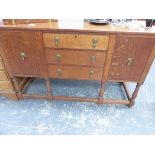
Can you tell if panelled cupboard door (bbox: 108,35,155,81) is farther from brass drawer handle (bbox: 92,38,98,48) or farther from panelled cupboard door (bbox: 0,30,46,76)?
panelled cupboard door (bbox: 0,30,46,76)

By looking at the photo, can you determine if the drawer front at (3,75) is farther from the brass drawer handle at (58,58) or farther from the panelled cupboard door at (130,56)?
the panelled cupboard door at (130,56)

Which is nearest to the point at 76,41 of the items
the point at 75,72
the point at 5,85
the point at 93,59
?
the point at 93,59

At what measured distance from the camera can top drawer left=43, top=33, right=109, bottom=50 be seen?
3.76 ft

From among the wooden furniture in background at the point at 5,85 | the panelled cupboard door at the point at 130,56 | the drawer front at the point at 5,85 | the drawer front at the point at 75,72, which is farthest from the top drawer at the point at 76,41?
the drawer front at the point at 5,85

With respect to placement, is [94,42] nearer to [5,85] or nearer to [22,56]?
[22,56]

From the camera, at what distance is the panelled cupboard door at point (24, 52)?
3.92 feet

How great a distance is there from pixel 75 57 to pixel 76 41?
148 mm

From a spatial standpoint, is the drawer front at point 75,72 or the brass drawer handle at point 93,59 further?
the drawer front at point 75,72

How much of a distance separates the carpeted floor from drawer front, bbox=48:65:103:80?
15.6 inches

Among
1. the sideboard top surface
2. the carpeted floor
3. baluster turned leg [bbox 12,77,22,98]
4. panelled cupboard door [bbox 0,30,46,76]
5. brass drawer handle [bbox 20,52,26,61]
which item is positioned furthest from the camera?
baluster turned leg [bbox 12,77,22,98]

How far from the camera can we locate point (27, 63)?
1378 mm

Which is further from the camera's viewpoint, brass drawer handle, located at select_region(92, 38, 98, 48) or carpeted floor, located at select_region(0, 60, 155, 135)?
carpeted floor, located at select_region(0, 60, 155, 135)

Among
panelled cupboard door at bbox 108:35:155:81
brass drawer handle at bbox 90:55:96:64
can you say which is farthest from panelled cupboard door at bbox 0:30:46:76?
panelled cupboard door at bbox 108:35:155:81
